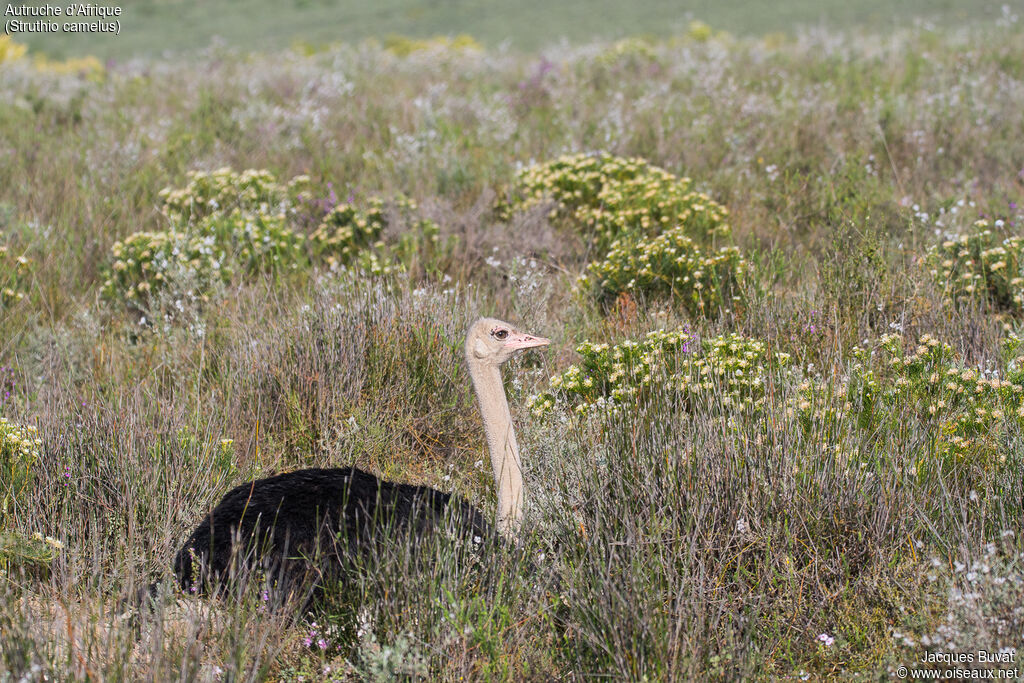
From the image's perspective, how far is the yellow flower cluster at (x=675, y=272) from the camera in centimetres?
487

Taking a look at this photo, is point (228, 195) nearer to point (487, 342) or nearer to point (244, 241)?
point (244, 241)

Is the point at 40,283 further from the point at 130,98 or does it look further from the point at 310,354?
the point at 130,98

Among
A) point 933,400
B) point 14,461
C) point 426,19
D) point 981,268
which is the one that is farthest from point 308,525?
point 426,19

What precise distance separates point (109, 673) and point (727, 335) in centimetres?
314

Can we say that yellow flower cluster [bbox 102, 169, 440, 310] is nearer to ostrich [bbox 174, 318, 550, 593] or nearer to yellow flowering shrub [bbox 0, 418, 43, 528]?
yellow flowering shrub [bbox 0, 418, 43, 528]

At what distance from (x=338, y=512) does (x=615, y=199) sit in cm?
342

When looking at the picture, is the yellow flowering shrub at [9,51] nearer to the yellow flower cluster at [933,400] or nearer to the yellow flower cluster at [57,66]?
the yellow flower cluster at [57,66]

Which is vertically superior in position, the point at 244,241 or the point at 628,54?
the point at 628,54

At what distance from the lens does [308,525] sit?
285cm

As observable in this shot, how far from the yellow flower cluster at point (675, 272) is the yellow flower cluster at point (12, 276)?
3400 millimetres

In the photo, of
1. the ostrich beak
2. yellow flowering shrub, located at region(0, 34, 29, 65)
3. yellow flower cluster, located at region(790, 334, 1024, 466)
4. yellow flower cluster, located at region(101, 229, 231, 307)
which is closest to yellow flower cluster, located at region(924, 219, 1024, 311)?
yellow flower cluster, located at region(790, 334, 1024, 466)

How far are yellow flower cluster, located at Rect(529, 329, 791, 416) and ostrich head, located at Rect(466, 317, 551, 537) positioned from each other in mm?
672

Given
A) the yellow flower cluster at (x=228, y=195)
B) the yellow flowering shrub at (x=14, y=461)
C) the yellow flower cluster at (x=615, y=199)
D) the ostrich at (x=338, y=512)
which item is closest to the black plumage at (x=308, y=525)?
the ostrich at (x=338, y=512)

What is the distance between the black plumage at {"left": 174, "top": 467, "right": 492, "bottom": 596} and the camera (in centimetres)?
268
